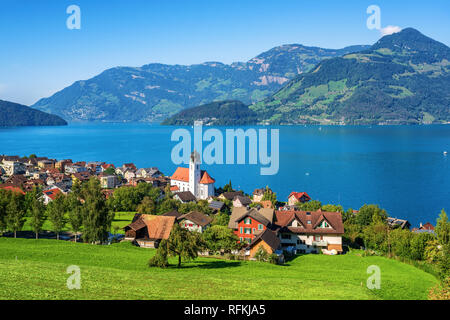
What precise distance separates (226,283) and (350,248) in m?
25.8

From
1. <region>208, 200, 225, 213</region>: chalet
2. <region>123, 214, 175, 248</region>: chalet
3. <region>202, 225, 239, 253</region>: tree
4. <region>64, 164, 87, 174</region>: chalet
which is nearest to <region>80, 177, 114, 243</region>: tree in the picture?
<region>123, 214, 175, 248</region>: chalet

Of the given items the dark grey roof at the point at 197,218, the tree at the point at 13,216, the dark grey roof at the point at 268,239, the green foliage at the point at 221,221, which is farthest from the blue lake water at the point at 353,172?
the tree at the point at 13,216

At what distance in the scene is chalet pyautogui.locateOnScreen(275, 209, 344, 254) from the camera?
4247cm

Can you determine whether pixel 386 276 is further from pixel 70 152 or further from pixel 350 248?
pixel 70 152

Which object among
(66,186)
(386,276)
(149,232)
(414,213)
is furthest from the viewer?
(66,186)

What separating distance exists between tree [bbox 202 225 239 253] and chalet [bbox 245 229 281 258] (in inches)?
64.2

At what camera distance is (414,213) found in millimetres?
70312

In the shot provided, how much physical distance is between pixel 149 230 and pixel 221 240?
31.4ft

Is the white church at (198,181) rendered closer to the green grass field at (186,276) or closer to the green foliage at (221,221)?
the green foliage at (221,221)

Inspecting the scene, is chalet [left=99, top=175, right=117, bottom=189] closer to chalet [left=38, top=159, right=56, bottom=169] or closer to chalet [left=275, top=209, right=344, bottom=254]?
chalet [left=38, top=159, right=56, bottom=169]

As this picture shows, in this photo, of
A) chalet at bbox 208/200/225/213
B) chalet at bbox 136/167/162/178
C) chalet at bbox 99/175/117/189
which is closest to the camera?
chalet at bbox 208/200/225/213

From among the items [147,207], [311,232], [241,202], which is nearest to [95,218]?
[147,207]

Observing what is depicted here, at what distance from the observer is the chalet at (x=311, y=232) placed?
139ft
